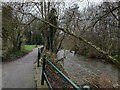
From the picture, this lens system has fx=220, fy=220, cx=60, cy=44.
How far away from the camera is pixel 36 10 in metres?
20.4

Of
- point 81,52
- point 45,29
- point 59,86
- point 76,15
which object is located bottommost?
point 81,52

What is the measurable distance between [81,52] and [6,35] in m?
16.8

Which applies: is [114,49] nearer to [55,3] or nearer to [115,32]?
[115,32]

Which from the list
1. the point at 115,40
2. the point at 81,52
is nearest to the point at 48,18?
the point at 115,40

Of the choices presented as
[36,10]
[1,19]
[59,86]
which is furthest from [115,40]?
[59,86]

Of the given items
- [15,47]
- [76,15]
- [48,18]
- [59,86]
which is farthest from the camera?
[15,47]

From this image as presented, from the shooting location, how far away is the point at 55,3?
20.0 metres

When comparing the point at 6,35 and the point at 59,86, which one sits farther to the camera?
the point at 6,35

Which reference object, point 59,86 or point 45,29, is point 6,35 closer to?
point 45,29

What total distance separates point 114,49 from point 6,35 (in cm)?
1331

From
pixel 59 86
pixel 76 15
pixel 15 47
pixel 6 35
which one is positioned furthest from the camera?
pixel 15 47

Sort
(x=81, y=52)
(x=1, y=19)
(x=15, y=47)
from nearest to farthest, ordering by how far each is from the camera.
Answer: (x=1, y=19) < (x=15, y=47) < (x=81, y=52)

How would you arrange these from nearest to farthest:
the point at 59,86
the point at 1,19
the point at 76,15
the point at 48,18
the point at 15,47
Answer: the point at 59,86, the point at 48,18, the point at 76,15, the point at 1,19, the point at 15,47

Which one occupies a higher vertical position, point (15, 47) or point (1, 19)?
point (1, 19)
